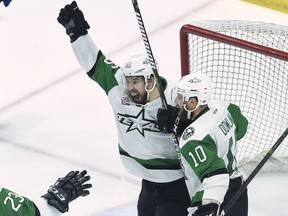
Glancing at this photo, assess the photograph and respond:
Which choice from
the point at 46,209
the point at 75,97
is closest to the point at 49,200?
the point at 46,209

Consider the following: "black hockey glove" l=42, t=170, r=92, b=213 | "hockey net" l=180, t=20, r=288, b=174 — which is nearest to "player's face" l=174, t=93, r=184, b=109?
"black hockey glove" l=42, t=170, r=92, b=213

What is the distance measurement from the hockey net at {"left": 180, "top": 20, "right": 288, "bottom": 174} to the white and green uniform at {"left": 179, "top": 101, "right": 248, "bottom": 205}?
3.43ft

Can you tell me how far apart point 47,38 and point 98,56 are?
281 cm

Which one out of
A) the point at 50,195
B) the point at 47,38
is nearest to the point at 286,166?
the point at 50,195

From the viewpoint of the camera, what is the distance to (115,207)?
5.28 metres

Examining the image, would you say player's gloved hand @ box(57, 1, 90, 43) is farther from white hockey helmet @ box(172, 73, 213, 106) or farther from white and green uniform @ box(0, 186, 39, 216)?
white and green uniform @ box(0, 186, 39, 216)

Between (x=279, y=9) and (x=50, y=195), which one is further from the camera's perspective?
(x=279, y=9)

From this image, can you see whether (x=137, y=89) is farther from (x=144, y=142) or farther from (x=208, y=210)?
(x=208, y=210)

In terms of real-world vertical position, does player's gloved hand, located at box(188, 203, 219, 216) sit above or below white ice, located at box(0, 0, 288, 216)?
above

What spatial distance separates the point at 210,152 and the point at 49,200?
25.1 inches

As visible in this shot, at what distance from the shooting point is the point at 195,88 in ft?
13.4

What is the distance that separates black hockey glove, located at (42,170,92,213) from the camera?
13.1ft

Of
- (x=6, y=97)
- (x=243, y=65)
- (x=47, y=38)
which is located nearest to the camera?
(x=243, y=65)

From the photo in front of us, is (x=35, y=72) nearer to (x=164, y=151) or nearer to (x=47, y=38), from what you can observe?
(x=47, y=38)
